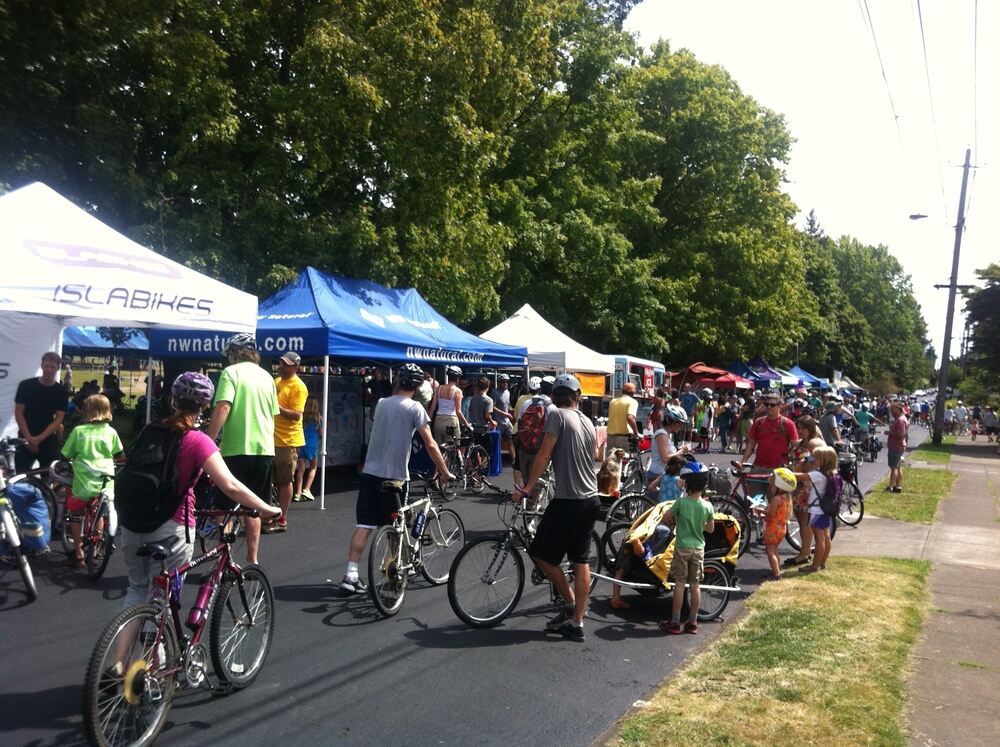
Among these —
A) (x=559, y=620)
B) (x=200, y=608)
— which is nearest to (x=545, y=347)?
(x=559, y=620)

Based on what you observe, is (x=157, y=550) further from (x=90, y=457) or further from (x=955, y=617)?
(x=955, y=617)

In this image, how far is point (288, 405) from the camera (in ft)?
31.6

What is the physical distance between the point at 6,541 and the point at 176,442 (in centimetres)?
328

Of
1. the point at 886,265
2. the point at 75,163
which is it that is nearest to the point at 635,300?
the point at 75,163

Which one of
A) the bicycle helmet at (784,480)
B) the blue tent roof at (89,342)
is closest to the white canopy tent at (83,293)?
the bicycle helmet at (784,480)

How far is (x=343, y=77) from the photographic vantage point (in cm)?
1479

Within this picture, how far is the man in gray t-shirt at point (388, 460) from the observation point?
22.2ft

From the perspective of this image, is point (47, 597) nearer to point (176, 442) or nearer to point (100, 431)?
point (100, 431)

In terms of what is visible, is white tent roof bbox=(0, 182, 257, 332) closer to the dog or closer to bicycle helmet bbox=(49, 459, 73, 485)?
bicycle helmet bbox=(49, 459, 73, 485)

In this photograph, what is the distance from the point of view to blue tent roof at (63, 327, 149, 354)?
23.5 meters

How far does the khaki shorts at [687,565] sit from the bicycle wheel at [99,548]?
15.0 ft

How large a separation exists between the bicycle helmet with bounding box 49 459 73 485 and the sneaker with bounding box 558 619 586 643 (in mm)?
4385

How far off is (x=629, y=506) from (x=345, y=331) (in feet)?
15.6

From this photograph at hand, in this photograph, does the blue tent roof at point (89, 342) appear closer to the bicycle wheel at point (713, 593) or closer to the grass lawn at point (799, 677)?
the bicycle wheel at point (713, 593)
